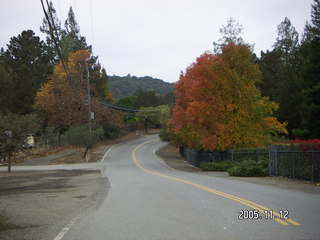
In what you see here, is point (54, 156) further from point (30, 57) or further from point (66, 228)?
point (66, 228)

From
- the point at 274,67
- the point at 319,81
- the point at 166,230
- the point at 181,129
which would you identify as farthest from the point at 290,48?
the point at 166,230

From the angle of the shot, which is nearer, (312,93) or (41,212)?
(41,212)

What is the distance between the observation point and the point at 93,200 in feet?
45.8

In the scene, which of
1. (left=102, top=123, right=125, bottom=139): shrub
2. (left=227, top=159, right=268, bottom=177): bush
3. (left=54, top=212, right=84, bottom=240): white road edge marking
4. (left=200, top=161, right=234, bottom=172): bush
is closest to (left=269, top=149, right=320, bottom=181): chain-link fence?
(left=227, top=159, right=268, bottom=177): bush

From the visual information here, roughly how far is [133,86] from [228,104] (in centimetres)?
13856

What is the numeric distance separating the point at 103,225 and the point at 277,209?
4.54m

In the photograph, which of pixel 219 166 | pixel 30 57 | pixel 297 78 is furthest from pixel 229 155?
pixel 30 57

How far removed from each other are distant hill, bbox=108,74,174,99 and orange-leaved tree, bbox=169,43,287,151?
105 metres

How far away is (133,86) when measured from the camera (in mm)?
167375

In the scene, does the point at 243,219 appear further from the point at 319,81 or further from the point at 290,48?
the point at 290,48

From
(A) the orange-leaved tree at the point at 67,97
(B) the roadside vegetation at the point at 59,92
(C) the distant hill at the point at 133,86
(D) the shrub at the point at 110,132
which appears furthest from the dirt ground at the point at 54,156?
(C) the distant hill at the point at 133,86

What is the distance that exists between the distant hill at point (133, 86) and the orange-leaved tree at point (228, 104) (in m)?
105

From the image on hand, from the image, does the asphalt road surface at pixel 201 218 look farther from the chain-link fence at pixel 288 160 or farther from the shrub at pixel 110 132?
the shrub at pixel 110 132

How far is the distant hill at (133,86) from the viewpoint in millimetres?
155375
